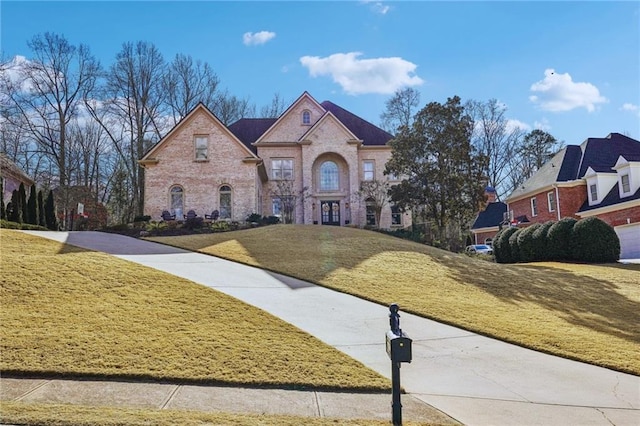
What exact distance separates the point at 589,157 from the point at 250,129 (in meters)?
25.0

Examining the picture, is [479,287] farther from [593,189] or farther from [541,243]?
[593,189]

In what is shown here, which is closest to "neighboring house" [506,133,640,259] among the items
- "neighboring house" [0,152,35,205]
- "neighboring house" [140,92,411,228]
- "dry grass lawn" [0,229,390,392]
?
"neighboring house" [140,92,411,228]

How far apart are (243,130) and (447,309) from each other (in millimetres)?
30766

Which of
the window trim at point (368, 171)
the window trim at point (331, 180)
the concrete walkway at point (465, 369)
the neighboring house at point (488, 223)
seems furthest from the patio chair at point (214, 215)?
the neighboring house at point (488, 223)

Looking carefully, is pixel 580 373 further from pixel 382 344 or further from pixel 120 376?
pixel 120 376

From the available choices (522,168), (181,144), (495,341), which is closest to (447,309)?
(495,341)

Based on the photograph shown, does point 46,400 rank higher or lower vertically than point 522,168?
lower

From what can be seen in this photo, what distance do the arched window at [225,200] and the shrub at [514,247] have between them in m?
16.5

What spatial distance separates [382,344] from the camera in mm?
7223

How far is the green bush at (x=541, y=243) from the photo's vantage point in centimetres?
2130

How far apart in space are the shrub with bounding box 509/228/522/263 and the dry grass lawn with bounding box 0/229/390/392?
1806cm

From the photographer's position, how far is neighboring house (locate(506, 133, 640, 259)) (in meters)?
23.7

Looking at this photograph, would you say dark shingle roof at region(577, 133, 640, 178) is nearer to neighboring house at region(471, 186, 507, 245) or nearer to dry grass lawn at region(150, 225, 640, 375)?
dry grass lawn at region(150, 225, 640, 375)

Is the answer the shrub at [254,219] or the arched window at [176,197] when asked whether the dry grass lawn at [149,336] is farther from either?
the arched window at [176,197]
